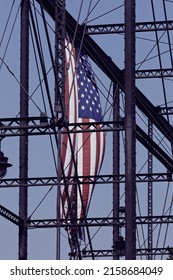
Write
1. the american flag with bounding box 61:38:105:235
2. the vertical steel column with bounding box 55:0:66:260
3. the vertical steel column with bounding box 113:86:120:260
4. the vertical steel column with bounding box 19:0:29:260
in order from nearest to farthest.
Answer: the vertical steel column with bounding box 55:0:66:260 < the american flag with bounding box 61:38:105:235 < the vertical steel column with bounding box 19:0:29:260 < the vertical steel column with bounding box 113:86:120:260

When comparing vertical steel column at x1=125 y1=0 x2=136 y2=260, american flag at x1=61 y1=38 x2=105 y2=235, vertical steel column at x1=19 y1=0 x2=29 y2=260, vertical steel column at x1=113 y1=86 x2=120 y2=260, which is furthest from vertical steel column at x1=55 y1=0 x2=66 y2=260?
vertical steel column at x1=113 y1=86 x2=120 y2=260

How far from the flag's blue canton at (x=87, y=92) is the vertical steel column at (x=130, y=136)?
13.7ft

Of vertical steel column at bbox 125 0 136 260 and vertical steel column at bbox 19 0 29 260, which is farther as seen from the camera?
vertical steel column at bbox 19 0 29 260

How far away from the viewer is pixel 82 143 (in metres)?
34.7

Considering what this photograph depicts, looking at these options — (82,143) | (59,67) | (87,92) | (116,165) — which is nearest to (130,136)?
(59,67)

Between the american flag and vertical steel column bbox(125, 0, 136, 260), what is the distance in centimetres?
336

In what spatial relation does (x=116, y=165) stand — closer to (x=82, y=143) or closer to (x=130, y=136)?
(x=82, y=143)

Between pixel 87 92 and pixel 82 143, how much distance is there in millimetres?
→ 1523

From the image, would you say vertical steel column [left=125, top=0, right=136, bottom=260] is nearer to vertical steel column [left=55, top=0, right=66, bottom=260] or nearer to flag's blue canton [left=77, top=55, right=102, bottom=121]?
vertical steel column [left=55, top=0, right=66, bottom=260]

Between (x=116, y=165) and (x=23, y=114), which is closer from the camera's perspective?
(x=23, y=114)

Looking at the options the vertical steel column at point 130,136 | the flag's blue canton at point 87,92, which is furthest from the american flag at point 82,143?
the vertical steel column at point 130,136

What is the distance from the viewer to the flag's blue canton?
33.3m
